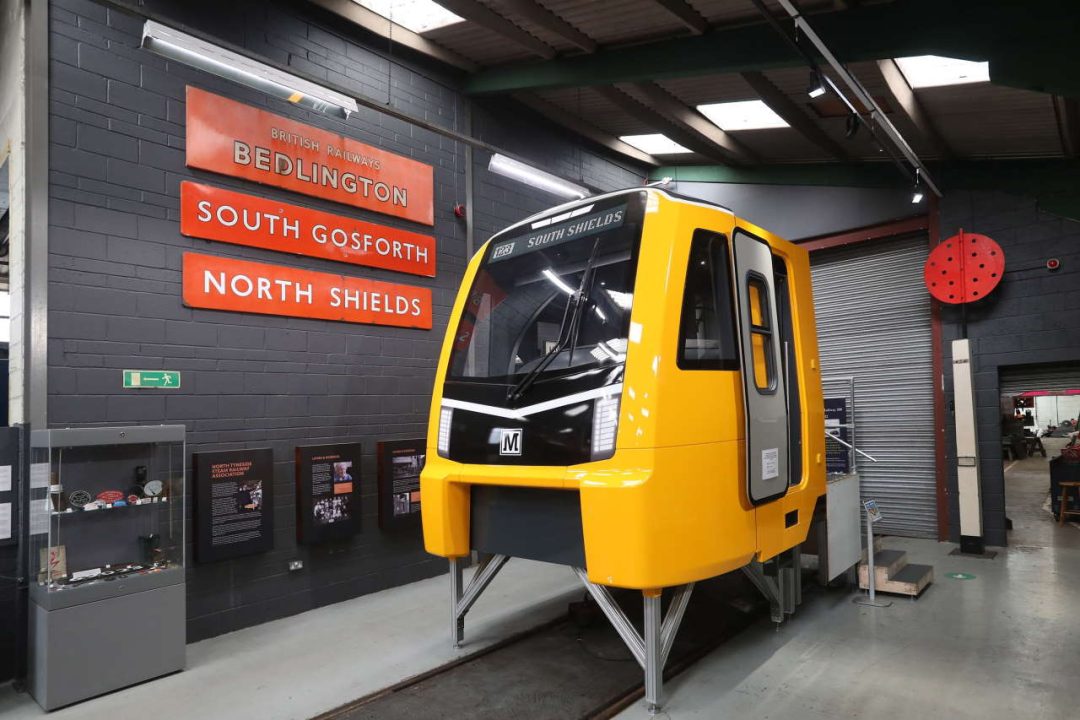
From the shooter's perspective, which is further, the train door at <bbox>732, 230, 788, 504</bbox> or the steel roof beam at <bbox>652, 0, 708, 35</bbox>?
the steel roof beam at <bbox>652, 0, 708, 35</bbox>

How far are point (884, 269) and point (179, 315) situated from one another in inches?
290

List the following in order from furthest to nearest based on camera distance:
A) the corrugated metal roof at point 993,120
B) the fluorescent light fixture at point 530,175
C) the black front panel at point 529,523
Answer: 1. the fluorescent light fixture at point 530,175
2. the corrugated metal roof at point 993,120
3. the black front panel at point 529,523

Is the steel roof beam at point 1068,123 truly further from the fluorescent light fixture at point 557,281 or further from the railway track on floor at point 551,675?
the railway track on floor at point 551,675

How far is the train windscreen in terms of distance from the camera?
3291 millimetres

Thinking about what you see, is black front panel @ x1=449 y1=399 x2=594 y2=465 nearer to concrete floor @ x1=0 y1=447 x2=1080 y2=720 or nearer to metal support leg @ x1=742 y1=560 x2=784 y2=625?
concrete floor @ x1=0 y1=447 x2=1080 y2=720

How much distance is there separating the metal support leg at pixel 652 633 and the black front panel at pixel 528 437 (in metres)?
0.62

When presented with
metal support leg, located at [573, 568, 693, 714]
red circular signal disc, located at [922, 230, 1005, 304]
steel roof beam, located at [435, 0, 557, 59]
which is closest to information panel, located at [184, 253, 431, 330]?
steel roof beam, located at [435, 0, 557, 59]

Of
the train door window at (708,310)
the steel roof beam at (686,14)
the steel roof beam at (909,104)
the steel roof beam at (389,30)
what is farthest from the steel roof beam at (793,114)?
the train door window at (708,310)

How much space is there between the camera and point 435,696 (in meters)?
3.32

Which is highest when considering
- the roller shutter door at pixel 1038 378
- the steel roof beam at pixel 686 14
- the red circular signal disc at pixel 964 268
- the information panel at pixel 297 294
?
the steel roof beam at pixel 686 14

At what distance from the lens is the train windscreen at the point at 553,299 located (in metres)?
3.29

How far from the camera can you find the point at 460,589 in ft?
13.4

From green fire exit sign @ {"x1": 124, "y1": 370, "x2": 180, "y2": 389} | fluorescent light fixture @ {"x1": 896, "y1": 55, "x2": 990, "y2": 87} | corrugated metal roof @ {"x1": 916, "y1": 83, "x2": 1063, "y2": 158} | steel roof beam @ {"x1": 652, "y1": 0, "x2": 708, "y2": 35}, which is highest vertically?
steel roof beam @ {"x1": 652, "y1": 0, "x2": 708, "y2": 35}

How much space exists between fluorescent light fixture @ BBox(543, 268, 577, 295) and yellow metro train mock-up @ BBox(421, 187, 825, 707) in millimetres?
10
